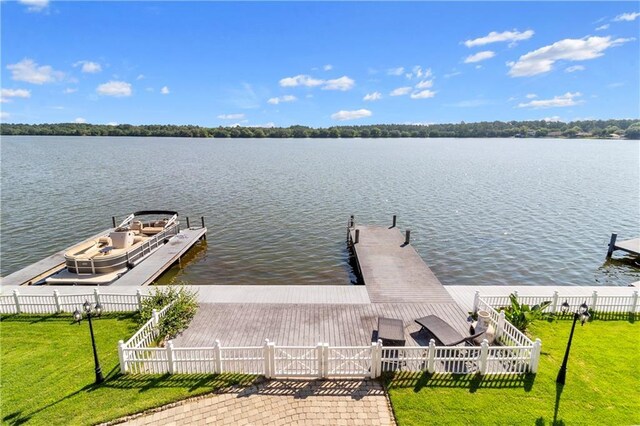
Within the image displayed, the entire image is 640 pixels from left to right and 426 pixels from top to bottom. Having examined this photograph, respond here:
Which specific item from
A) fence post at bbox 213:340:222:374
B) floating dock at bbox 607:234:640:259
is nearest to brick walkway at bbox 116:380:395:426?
fence post at bbox 213:340:222:374

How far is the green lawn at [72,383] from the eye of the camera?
8305 millimetres

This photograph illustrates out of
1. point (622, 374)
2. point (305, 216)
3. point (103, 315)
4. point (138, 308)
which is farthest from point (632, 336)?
point (305, 216)

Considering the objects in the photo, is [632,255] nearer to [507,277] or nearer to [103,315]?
[507,277]

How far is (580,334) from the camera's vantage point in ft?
39.4

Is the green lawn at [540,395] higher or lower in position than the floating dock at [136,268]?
higher

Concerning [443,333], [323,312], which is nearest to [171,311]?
[323,312]

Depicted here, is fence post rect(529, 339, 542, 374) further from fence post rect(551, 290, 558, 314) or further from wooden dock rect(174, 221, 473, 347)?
fence post rect(551, 290, 558, 314)

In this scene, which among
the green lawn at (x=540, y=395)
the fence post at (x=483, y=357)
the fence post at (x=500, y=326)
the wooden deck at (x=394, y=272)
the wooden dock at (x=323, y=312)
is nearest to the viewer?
the green lawn at (x=540, y=395)

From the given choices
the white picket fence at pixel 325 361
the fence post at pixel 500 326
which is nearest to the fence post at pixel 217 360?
the white picket fence at pixel 325 361

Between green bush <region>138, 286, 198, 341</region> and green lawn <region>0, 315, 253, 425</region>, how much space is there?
1.07m

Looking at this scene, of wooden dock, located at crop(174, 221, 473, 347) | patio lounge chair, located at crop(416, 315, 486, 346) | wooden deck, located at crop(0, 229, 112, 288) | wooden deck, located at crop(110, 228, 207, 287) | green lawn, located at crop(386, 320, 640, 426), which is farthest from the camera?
wooden deck, located at crop(110, 228, 207, 287)

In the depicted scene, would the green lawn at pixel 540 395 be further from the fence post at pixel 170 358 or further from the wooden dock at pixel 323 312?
the fence post at pixel 170 358

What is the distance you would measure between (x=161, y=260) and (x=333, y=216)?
16.4 metres

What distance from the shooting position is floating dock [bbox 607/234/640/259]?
78.4 ft
